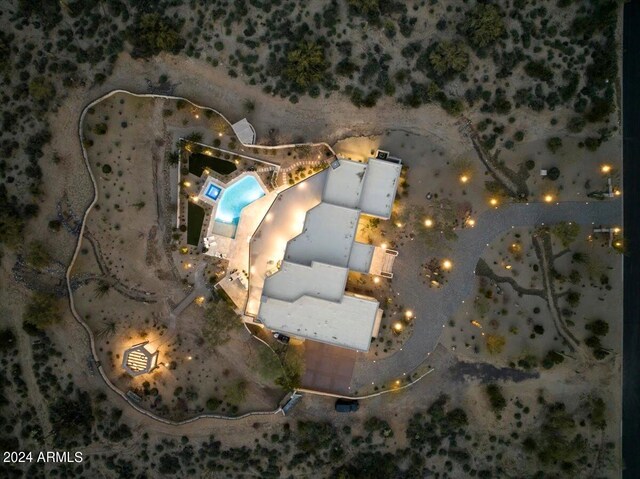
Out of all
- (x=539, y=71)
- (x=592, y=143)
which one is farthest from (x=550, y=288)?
→ (x=539, y=71)

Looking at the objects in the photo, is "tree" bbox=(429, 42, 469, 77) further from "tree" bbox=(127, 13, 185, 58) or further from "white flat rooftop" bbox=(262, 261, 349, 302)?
"tree" bbox=(127, 13, 185, 58)

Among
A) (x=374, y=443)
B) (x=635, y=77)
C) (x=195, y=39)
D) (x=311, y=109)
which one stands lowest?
(x=374, y=443)

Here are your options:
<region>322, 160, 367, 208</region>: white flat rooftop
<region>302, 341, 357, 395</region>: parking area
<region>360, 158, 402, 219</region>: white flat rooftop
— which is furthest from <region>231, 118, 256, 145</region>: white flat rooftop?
<region>302, 341, 357, 395</region>: parking area

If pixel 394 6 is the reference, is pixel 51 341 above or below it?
below

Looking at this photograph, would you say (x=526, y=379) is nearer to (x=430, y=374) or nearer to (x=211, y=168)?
(x=430, y=374)

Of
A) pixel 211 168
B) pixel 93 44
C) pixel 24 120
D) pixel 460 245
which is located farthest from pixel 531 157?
pixel 24 120
